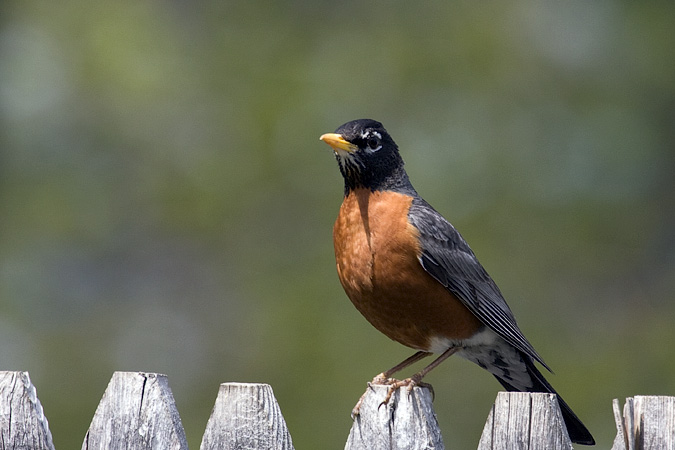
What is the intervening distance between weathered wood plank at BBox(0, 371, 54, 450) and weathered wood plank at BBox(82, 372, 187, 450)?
216 millimetres

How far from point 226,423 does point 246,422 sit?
0.21 feet

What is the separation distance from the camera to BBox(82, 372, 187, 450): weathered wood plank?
2.76 meters

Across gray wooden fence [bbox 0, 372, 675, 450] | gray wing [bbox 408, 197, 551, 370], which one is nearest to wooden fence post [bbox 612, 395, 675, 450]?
gray wooden fence [bbox 0, 372, 675, 450]

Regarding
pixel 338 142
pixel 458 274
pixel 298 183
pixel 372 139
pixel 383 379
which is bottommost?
pixel 383 379

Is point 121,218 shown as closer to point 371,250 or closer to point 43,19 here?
point 43,19

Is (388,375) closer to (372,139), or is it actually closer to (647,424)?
(647,424)

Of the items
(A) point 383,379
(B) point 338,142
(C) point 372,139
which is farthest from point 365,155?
(A) point 383,379

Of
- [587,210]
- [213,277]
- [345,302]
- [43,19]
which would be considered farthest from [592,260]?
[43,19]

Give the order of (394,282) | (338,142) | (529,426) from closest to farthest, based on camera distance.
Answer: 1. (529,426)
2. (394,282)
3. (338,142)

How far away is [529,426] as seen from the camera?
9.02ft

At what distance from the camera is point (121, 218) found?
7.79 meters

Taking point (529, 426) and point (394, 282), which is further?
point (394, 282)

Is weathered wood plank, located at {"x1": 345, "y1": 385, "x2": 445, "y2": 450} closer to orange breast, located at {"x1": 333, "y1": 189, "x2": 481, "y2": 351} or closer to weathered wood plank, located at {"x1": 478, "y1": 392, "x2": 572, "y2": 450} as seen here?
weathered wood plank, located at {"x1": 478, "y1": 392, "x2": 572, "y2": 450}

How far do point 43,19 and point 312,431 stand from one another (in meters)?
4.50
